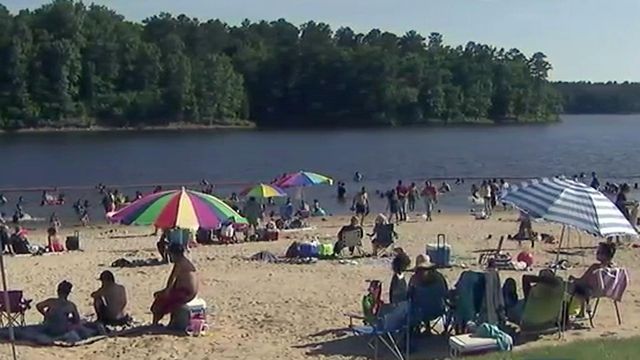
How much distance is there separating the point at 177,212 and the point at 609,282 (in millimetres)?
6041

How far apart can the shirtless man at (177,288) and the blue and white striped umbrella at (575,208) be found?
164 inches

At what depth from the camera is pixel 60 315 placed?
12.5 m

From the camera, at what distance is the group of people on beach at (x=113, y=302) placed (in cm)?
1249

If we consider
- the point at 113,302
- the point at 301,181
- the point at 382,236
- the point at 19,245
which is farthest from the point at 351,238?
the point at 301,181

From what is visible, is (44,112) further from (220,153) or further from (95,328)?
(95,328)

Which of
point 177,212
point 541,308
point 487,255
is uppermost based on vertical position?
point 177,212

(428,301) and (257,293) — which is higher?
(428,301)

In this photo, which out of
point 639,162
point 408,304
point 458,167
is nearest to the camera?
point 408,304

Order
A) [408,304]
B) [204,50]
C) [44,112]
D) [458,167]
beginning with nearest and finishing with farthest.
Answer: [408,304] → [458,167] → [44,112] → [204,50]

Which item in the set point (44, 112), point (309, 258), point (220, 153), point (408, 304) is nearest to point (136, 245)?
point (309, 258)

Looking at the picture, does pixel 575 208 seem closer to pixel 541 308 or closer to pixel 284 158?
pixel 541 308

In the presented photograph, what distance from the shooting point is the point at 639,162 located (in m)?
80.4

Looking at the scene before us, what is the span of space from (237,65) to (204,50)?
11.0 m

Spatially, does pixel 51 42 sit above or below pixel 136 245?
above
